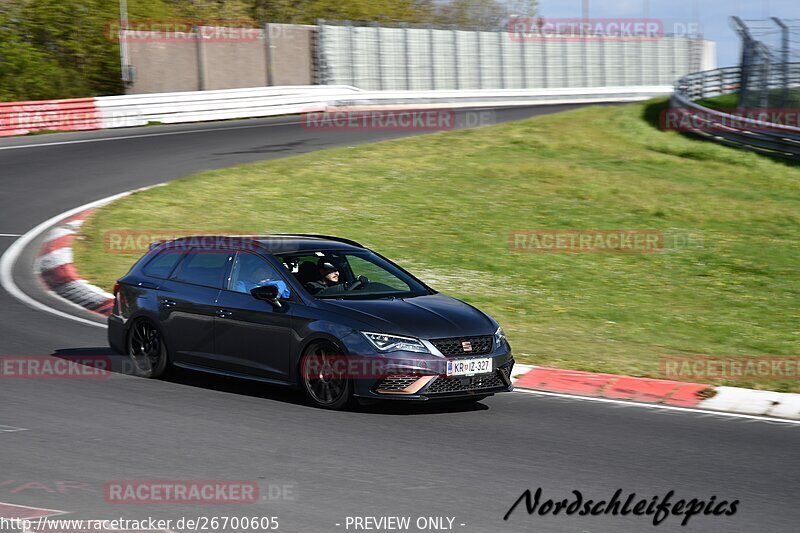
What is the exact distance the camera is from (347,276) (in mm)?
9812

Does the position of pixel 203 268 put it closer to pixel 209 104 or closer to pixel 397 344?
pixel 397 344

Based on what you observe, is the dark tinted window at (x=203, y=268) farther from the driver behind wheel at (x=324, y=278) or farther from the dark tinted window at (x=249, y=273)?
the driver behind wheel at (x=324, y=278)

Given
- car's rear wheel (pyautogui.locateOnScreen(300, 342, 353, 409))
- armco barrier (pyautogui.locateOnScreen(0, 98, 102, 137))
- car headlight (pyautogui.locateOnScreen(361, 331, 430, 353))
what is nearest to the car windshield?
car's rear wheel (pyautogui.locateOnScreen(300, 342, 353, 409))

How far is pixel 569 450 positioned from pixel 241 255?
373 cm

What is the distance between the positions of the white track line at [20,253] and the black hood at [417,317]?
4.74 m

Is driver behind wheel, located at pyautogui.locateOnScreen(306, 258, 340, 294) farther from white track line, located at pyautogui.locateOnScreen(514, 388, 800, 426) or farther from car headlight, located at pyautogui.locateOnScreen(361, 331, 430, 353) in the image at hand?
white track line, located at pyautogui.locateOnScreen(514, 388, 800, 426)

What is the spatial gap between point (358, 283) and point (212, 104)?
90.0ft

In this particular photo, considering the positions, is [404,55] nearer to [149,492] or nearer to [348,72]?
[348,72]

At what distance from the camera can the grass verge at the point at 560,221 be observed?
1339 cm

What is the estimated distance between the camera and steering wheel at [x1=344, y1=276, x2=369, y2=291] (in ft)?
31.5

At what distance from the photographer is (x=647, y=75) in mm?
60750

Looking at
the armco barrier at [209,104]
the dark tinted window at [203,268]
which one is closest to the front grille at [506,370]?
the dark tinted window at [203,268]

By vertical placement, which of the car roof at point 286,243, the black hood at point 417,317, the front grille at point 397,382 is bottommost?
the front grille at point 397,382

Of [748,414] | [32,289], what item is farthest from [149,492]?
[32,289]
